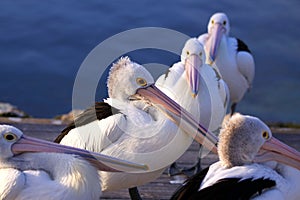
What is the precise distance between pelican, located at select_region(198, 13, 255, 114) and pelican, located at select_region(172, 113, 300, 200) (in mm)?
3509

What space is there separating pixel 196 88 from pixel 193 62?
319 mm

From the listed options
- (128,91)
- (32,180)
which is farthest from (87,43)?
(32,180)

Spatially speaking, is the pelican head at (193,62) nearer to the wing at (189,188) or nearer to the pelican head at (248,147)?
the pelican head at (248,147)

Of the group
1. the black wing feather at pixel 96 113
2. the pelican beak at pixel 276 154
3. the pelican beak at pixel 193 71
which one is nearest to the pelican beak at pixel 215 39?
the pelican beak at pixel 193 71

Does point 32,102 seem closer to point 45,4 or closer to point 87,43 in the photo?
point 87,43

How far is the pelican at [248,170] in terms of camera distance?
4105 millimetres

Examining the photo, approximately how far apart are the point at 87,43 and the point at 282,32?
2528 millimetres

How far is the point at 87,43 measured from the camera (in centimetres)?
1070

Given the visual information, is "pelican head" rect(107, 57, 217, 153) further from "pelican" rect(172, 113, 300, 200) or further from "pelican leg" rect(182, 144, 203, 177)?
"pelican leg" rect(182, 144, 203, 177)

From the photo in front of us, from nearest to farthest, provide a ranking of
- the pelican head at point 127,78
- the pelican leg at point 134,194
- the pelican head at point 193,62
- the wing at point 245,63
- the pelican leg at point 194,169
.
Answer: the pelican head at point 127,78, the pelican leg at point 134,194, the pelican head at point 193,62, the pelican leg at point 194,169, the wing at point 245,63

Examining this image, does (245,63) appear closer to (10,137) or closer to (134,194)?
(134,194)

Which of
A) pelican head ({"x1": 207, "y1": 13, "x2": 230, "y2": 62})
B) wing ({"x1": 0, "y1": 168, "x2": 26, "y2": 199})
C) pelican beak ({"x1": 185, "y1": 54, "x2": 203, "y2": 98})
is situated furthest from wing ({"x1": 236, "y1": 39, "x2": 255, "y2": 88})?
wing ({"x1": 0, "y1": 168, "x2": 26, "y2": 199})

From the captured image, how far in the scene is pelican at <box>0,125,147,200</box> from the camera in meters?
4.18

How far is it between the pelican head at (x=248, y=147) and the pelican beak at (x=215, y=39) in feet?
10.9
